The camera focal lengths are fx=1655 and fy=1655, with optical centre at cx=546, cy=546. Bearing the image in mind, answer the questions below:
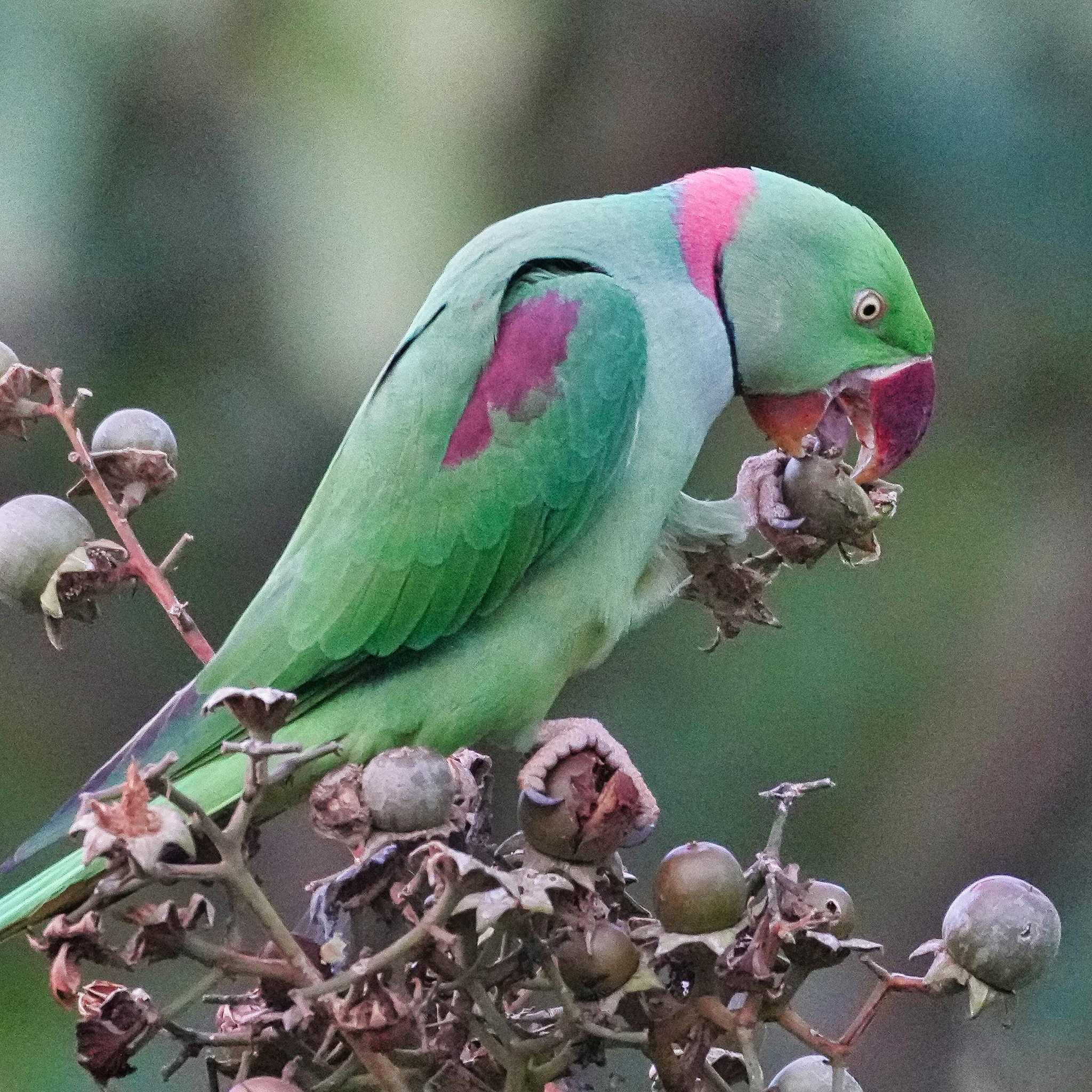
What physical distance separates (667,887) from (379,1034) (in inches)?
9.6

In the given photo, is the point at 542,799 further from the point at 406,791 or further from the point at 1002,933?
the point at 1002,933

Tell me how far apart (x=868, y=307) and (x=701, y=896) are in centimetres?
102

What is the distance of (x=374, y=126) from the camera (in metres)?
3.16

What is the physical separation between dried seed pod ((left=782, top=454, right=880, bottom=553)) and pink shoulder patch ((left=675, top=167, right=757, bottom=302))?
0.47m

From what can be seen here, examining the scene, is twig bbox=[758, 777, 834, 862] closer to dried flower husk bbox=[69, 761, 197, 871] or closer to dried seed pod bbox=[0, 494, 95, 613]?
dried flower husk bbox=[69, 761, 197, 871]

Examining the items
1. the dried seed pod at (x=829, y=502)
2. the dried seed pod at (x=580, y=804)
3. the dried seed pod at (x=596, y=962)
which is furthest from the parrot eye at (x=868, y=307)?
the dried seed pod at (x=596, y=962)

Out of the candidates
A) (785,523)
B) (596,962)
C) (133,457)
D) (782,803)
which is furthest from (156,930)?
(785,523)

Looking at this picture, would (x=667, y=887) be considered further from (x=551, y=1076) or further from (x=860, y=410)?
(x=860, y=410)

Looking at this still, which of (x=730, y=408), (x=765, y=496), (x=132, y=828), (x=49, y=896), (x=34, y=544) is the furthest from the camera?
(x=730, y=408)

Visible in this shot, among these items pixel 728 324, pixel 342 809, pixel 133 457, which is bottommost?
pixel 342 809

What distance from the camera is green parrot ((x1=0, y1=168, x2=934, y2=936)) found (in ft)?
6.05

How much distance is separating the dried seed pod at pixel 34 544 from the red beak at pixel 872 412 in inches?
35.7

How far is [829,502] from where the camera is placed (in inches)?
63.6

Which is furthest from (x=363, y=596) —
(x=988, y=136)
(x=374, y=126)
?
(x=988, y=136)
